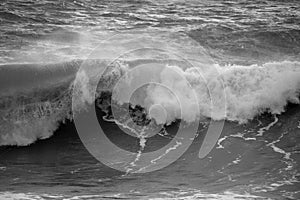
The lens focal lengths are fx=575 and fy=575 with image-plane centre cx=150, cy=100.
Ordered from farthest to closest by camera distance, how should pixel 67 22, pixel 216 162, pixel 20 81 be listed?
pixel 67 22
pixel 20 81
pixel 216 162

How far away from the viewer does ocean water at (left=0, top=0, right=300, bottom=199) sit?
7.07 m

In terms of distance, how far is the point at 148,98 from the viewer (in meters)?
9.70

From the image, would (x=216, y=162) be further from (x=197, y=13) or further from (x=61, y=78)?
(x=197, y=13)

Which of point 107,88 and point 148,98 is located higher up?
point 107,88

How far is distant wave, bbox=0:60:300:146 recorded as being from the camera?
8.98 metres

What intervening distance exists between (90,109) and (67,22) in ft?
13.3

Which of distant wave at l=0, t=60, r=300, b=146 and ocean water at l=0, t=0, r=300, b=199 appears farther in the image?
distant wave at l=0, t=60, r=300, b=146

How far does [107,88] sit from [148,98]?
73 cm

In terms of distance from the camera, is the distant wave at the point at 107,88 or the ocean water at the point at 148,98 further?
the distant wave at the point at 107,88

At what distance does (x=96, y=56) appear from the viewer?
10.7m

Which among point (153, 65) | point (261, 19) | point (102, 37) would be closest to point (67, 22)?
point (102, 37)

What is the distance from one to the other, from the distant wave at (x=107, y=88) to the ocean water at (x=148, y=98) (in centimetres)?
2

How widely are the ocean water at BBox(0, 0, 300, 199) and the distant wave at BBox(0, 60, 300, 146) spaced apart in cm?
2

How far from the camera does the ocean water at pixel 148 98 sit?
278 inches
